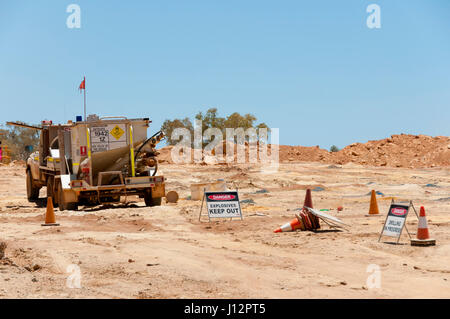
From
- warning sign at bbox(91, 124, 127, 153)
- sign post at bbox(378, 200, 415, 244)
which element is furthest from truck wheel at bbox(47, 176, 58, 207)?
sign post at bbox(378, 200, 415, 244)

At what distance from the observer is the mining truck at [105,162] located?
1895cm

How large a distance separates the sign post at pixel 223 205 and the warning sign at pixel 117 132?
4.94 m

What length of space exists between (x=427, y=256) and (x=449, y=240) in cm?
165

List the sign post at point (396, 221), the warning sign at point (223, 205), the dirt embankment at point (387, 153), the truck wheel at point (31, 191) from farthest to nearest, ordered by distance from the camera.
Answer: the dirt embankment at point (387, 153)
the truck wheel at point (31, 191)
the warning sign at point (223, 205)
the sign post at point (396, 221)

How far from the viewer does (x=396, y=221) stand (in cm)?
1138

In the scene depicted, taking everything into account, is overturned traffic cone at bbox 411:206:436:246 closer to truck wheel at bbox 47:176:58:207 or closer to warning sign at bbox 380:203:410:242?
warning sign at bbox 380:203:410:242

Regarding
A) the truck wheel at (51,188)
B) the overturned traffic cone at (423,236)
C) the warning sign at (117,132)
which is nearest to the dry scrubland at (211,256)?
the overturned traffic cone at (423,236)

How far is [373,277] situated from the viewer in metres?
8.30

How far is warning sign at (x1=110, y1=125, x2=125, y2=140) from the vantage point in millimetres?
19078

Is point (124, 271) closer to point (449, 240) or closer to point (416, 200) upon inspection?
point (449, 240)

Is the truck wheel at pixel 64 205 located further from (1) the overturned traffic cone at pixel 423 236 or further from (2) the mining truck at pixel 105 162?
(1) the overturned traffic cone at pixel 423 236

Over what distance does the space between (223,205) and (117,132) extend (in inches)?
208
